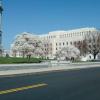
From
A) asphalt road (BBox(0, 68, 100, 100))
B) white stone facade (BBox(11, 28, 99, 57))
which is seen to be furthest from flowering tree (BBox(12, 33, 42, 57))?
white stone facade (BBox(11, 28, 99, 57))

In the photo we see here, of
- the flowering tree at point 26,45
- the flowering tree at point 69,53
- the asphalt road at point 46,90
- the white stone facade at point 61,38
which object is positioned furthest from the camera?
the white stone facade at point 61,38

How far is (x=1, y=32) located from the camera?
75.5 metres

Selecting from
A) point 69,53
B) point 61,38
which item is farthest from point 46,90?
point 61,38

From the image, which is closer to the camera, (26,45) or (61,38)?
(26,45)

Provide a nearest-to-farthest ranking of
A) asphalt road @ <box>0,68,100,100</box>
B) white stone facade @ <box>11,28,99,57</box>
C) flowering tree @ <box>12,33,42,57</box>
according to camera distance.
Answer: asphalt road @ <box>0,68,100,100</box> → flowering tree @ <box>12,33,42,57</box> → white stone facade @ <box>11,28,99,57</box>

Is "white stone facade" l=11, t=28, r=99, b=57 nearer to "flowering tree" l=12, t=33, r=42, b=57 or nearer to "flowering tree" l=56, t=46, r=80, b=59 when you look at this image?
"flowering tree" l=12, t=33, r=42, b=57

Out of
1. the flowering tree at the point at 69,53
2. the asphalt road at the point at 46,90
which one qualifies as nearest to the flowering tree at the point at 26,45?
the flowering tree at the point at 69,53

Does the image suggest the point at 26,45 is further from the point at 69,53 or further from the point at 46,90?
the point at 46,90

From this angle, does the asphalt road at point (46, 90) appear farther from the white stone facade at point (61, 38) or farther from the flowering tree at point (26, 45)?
the white stone facade at point (61, 38)

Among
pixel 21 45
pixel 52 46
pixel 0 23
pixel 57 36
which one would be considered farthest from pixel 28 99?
pixel 57 36

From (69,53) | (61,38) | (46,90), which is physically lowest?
(46,90)

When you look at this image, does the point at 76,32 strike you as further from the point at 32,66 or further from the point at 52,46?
the point at 32,66

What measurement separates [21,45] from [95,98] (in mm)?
71888

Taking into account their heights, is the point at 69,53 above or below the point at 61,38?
below
